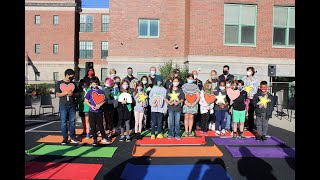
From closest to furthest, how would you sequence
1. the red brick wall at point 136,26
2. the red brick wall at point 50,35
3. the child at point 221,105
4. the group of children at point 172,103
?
the group of children at point 172,103 → the child at point 221,105 → the red brick wall at point 136,26 → the red brick wall at point 50,35

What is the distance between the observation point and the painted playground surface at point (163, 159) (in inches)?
219

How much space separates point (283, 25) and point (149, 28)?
8.53 meters

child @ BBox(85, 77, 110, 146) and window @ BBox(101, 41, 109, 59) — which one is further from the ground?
window @ BBox(101, 41, 109, 59)

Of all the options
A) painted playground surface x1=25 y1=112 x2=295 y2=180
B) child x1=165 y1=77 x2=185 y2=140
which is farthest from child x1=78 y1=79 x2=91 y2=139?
child x1=165 y1=77 x2=185 y2=140

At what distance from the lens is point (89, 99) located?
307 inches

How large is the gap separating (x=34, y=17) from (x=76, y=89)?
128ft

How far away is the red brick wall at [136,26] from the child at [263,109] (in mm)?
10080

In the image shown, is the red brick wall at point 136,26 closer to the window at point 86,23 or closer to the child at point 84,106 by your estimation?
the child at point 84,106

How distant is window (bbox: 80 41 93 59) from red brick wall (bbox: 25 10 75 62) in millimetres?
2438

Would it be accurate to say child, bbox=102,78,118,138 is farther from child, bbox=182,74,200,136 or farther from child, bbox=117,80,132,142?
child, bbox=182,74,200,136

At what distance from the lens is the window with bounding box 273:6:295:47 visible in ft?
57.2

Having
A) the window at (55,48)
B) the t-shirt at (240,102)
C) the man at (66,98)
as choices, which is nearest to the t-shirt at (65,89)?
the man at (66,98)

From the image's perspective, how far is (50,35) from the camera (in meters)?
41.6
